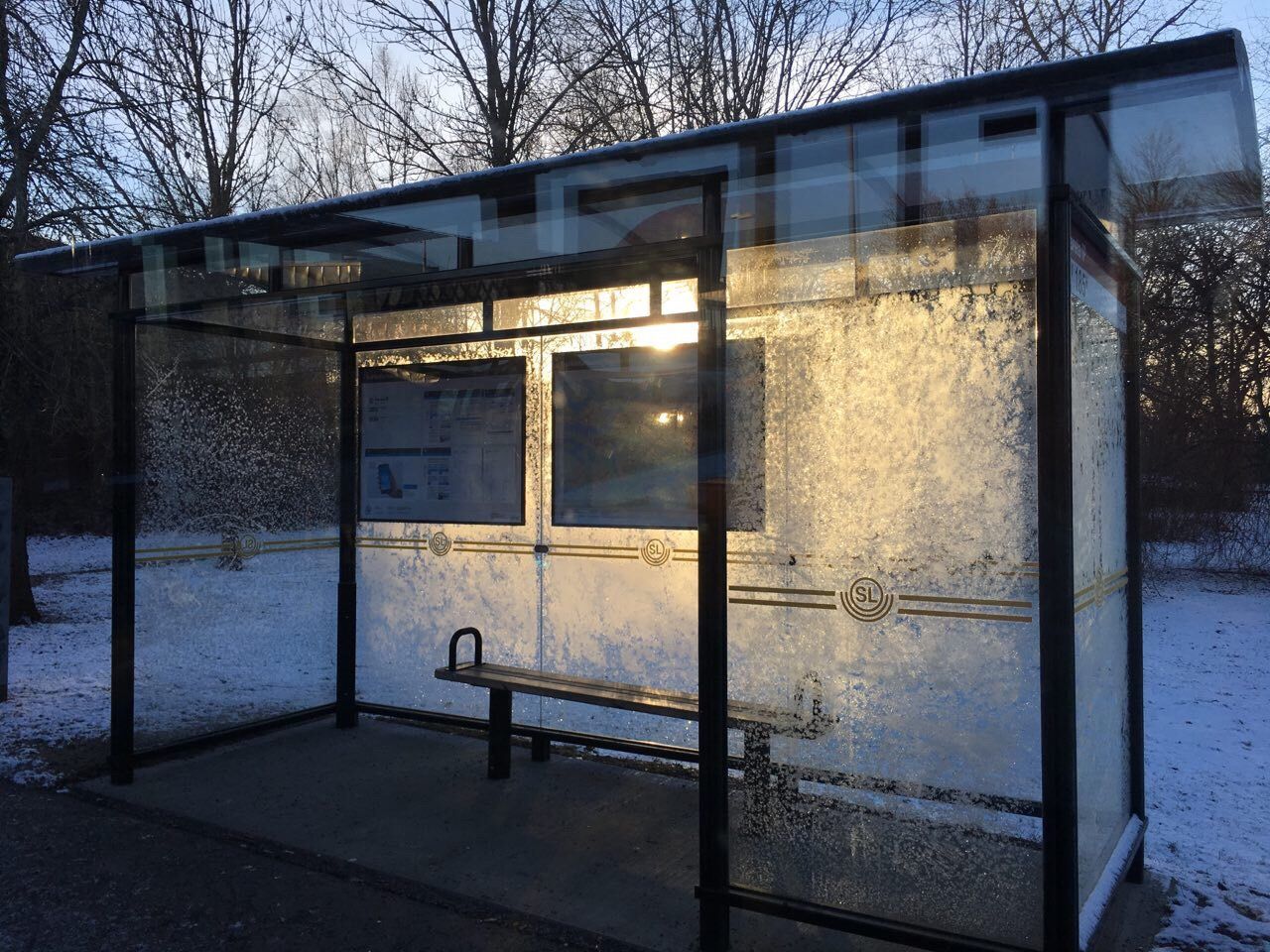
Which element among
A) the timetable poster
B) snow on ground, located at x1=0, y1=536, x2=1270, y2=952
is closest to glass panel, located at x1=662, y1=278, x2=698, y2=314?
the timetable poster

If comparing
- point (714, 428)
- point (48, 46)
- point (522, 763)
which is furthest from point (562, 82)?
point (714, 428)

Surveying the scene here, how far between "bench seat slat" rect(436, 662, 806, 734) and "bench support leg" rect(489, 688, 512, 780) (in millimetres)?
124

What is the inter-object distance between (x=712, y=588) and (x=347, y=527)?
140 inches

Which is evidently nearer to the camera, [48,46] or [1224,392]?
[48,46]

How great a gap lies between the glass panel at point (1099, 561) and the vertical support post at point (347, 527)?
4278mm

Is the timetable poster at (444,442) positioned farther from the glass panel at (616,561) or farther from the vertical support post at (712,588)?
the vertical support post at (712,588)

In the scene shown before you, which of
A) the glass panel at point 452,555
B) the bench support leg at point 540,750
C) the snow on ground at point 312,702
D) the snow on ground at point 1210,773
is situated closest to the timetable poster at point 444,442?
the glass panel at point 452,555

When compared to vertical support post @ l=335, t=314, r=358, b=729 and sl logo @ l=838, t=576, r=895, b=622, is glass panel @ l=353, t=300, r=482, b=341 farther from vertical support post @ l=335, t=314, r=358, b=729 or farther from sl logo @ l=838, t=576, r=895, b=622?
sl logo @ l=838, t=576, r=895, b=622

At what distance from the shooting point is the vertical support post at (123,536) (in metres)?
4.98

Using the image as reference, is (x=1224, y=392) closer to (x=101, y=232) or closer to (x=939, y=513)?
(x=939, y=513)

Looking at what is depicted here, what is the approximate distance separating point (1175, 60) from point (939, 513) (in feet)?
4.67

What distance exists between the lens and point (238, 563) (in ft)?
18.9

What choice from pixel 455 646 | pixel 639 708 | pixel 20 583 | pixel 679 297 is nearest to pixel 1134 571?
pixel 639 708

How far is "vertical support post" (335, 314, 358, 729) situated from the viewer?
605 centimetres
